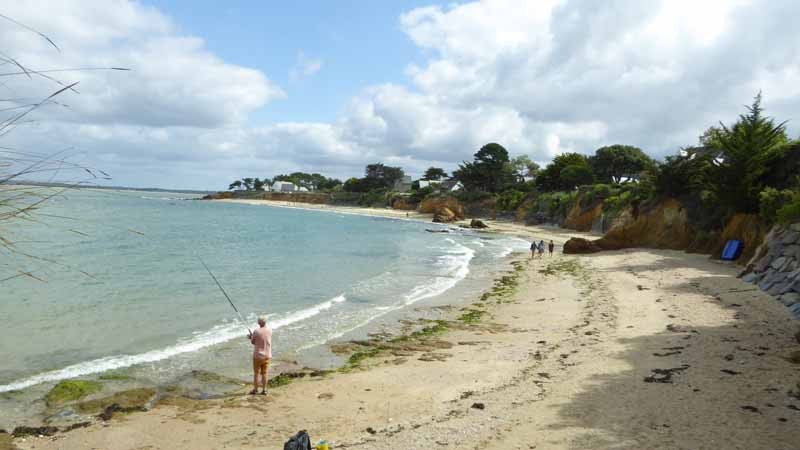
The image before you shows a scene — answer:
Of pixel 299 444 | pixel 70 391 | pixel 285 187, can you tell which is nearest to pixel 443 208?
pixel 70 391

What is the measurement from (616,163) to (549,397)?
72.9 meters

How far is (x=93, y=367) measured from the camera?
11.5m

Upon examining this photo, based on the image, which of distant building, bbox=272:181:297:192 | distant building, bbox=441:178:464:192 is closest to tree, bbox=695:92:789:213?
distant building, bbox=441:178:464:192

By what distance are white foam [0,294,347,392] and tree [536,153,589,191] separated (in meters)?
61.4

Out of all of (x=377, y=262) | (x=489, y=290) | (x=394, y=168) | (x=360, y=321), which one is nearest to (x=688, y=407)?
(x=360, y=321)

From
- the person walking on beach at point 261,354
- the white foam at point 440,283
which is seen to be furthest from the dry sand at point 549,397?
the white foam at point 440,283

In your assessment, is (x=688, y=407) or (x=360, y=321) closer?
(x=688, y=407)

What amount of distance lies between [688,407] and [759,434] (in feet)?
3.54

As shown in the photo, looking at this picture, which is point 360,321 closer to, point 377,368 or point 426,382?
point 377,368

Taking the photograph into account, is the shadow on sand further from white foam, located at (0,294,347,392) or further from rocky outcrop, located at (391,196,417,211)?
rocky outcrop, located at (391,196,417,211)

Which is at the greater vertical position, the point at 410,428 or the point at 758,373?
the point at 758,373

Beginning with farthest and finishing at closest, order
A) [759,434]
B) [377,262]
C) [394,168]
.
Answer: [394,168] → [377,262] → [759,434]

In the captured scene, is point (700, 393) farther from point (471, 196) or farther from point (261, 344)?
point (471, 196)

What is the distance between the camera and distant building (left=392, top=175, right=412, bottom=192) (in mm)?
125188
